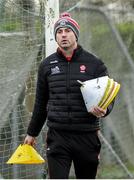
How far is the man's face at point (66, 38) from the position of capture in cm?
561

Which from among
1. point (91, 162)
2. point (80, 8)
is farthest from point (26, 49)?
point (91, 162)

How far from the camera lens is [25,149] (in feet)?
19.8

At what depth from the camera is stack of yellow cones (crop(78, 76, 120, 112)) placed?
18.0 ft

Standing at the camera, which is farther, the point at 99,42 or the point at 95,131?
the point at 99,42

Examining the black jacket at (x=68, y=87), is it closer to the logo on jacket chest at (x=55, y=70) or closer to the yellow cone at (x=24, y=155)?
the logo on jacket chest at (x=55, y=70)

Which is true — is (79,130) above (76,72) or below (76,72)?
below

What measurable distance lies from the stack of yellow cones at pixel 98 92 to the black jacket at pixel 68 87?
8cm

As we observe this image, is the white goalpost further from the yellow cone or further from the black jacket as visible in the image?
the yellow cone

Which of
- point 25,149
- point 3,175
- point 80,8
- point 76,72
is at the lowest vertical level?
point 3,175

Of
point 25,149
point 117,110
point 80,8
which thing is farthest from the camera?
point 117,110

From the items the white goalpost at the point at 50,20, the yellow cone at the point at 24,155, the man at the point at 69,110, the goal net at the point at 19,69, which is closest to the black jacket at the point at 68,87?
the man at the point at 69,110

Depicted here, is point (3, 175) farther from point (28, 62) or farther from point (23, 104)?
point (28, 62)

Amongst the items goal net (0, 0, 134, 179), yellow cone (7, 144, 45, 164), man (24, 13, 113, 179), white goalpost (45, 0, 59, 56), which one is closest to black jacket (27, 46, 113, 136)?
man (24, 13, 113, 179)

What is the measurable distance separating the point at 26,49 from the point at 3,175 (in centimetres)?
140
